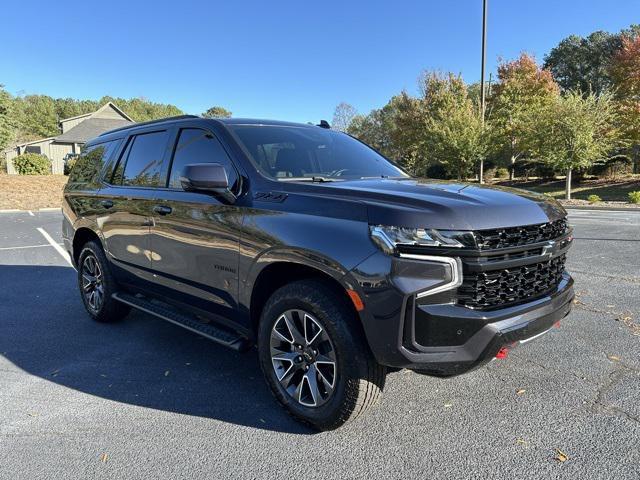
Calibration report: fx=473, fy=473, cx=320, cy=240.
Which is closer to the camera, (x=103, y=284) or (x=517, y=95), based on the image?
(x=103, y=284)

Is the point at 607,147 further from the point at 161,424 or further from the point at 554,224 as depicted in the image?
the point at 161,424

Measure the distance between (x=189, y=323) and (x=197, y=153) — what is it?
4.37 ft

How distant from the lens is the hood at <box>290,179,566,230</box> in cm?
244

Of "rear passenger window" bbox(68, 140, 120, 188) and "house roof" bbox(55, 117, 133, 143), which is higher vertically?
"house roof" bbox(55, 117, 133, 143)

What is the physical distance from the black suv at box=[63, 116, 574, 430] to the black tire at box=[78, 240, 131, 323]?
2.18 ft

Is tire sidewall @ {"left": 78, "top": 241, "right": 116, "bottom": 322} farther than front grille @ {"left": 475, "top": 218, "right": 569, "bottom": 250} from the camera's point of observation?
Yes

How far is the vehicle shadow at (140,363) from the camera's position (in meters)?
3.26

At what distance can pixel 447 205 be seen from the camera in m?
2.51

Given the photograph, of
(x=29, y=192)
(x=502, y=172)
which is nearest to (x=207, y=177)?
(x=29, y=192)

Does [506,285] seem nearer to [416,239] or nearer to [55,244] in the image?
[416,239]

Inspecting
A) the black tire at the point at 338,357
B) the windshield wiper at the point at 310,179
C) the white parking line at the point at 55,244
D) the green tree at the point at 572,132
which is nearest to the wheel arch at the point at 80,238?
the windshield wiper at the point at 310,179

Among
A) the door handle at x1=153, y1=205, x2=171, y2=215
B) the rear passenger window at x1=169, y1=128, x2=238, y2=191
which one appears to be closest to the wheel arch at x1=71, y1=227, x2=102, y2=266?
the door handle at x1=153, y1=205, x2=171, y2=215

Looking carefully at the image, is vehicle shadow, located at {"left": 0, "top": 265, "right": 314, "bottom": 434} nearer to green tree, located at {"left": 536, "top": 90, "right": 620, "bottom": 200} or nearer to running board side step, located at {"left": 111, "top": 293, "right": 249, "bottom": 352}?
running board side step, located at {"left": 111, "top": 293, "right": 249, "bottom": 352}

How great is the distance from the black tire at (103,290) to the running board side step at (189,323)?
195mm
